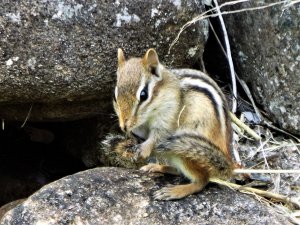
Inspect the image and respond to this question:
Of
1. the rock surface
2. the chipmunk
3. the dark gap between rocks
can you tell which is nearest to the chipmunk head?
the chipmunk

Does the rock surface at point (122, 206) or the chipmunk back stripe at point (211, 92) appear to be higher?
the chipmunk back stripe at point (211, 92)

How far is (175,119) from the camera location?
176 inches

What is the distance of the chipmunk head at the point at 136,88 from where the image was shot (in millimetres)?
4145

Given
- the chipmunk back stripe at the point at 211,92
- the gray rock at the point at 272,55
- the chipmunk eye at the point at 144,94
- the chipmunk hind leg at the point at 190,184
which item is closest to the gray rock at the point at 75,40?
the chipmunk back stripe at the point at 211,92

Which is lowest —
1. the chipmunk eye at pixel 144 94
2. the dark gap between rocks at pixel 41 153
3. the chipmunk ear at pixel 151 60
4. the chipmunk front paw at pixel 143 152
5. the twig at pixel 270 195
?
the twig at pixel 270 195

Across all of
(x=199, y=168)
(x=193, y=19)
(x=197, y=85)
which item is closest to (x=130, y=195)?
(x=199, y=168)

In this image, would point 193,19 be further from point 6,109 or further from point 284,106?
point 6,109

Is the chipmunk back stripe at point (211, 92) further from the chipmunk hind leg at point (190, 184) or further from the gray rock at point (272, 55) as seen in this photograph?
the gray rock at point (272, 55)

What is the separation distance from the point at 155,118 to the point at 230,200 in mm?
708

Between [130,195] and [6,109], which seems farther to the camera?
[6,109]

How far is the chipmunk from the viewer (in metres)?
4.08

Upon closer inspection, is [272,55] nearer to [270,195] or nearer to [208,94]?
[208,94]

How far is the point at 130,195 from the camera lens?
4031 mm

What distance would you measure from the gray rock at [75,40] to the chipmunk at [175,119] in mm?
224
